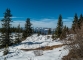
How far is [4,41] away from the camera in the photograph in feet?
87.1

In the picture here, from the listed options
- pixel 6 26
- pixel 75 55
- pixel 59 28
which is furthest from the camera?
pixel 59 28

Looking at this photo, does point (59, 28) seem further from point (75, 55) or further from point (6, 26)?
point (75, 55)

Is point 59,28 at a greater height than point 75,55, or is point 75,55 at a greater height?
point 59,28

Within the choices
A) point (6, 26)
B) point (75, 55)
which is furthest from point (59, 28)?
point (75, 55)

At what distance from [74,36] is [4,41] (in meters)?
21.2

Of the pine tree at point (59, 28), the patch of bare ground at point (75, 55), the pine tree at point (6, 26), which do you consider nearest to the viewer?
the patch of bare ground at point (75, 55)

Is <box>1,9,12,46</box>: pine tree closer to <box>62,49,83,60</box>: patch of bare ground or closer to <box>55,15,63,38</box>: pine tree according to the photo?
<box>55,15,63,38</box>: pine tree

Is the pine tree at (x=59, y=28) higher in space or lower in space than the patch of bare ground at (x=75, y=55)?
higher

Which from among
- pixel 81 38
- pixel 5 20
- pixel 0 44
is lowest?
pixel 0 44

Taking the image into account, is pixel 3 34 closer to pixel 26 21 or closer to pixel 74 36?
pixel 26 21

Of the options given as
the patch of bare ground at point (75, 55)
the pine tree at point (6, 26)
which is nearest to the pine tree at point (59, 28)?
the pine tree at point (6, 26)

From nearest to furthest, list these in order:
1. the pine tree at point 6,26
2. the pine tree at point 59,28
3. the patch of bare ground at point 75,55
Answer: the patch of bare ground at point 75,55, the pine tree at point 6,26, the pine tree at point 59,28

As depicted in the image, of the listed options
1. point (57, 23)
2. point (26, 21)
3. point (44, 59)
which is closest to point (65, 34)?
point (44, 59)

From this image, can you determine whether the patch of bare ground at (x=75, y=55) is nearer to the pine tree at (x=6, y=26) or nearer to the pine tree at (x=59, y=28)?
the pine tree at (x=6, y=26)
